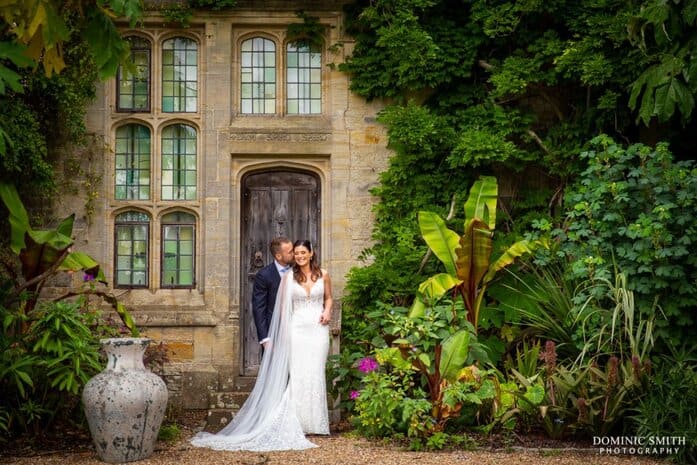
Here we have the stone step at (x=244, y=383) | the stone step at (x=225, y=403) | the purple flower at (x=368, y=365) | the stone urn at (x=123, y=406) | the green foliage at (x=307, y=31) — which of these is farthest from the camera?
the green foliage at (x=307, y=31)

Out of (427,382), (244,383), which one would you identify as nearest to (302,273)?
(427,382)

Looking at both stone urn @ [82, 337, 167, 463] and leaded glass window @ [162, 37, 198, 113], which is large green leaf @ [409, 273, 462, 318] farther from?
leaded glass window @ [162, 37, 198, 113]

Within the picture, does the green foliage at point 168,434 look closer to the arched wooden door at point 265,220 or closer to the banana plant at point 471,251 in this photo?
the arched wooden door at point 265,220

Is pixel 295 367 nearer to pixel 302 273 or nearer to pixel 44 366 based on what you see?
pixel 302 273

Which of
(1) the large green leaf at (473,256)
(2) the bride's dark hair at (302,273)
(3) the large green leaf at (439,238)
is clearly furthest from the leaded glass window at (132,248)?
(1) the large green leaf at (473,256)

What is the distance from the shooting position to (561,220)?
977 centimetres

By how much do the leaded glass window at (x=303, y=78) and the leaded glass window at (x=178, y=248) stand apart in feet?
6.08

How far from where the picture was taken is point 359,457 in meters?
6.80

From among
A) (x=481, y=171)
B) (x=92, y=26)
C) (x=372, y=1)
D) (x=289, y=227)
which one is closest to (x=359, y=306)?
(x=289, y=227)

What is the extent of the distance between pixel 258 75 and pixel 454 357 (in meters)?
4.62

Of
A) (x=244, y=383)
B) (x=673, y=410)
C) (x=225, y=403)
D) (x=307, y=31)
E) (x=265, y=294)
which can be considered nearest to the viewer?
(x=673, y=410)

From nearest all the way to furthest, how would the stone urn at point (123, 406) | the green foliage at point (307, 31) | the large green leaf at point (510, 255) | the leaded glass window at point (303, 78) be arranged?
1. the stone urn at point (123, 406)
2. the large green leaf at point (510, 255)
3. the green foliage at point (307, 31)
4. the leaded glass window at point (303, 78)

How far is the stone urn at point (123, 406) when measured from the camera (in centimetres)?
672

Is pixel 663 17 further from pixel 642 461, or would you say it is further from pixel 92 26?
pixel 92 26
